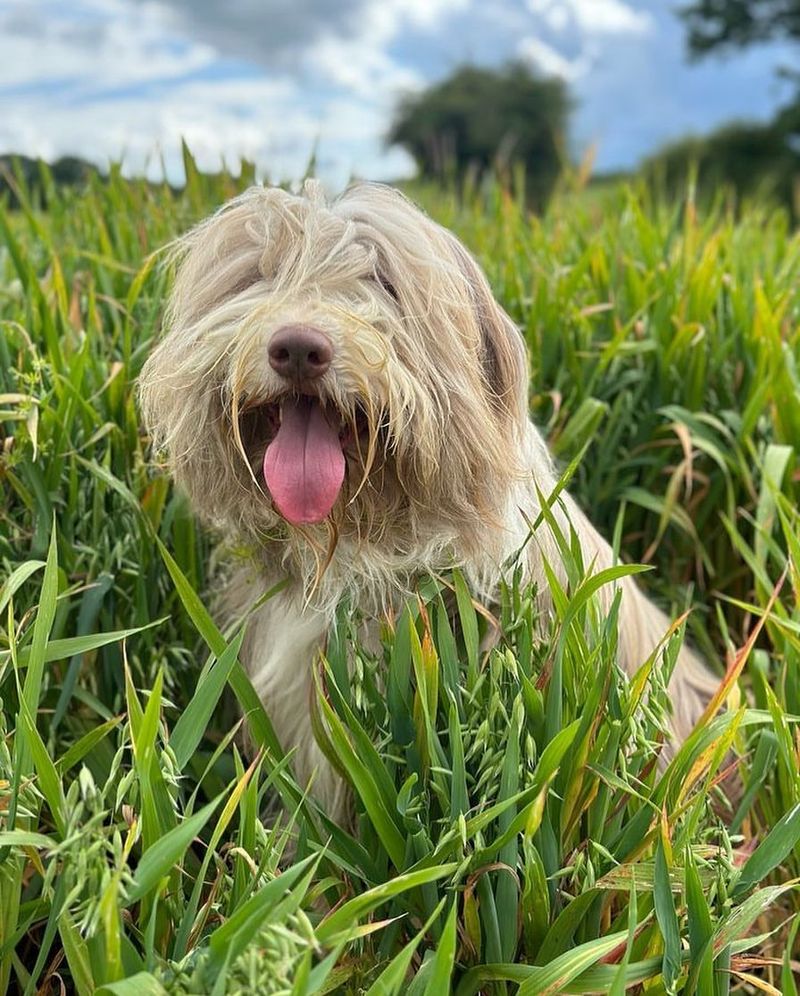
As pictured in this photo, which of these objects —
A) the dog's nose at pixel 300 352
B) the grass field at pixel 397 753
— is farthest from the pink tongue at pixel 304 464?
the grass field at pixel 397 753

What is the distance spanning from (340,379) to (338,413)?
11cm

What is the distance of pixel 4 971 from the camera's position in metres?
1.96

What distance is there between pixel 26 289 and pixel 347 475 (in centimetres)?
180

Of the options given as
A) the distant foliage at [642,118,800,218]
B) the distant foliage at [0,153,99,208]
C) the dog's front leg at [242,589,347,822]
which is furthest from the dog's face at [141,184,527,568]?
the distant foliage at [642,118,800,218]

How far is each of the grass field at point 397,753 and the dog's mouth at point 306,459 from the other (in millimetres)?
290

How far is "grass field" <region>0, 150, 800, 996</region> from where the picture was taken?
1770 mm

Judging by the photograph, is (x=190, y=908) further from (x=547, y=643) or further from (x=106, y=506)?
(x=106, y=506)

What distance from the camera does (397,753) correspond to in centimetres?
217

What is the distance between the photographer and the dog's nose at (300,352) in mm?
2047

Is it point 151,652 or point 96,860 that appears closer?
point 96,860

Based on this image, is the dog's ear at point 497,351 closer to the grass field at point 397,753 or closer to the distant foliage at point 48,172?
the grass field at point 397,753

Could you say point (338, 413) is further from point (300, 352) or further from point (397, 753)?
point (397, 753)

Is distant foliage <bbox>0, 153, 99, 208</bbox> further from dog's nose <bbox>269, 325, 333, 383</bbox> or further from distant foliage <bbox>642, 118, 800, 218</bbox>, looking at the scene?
distant foliage <bbox>642, 118, 800, 218</bbox>

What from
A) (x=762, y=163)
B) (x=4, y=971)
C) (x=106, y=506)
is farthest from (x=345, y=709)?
(x=762, y=163)
